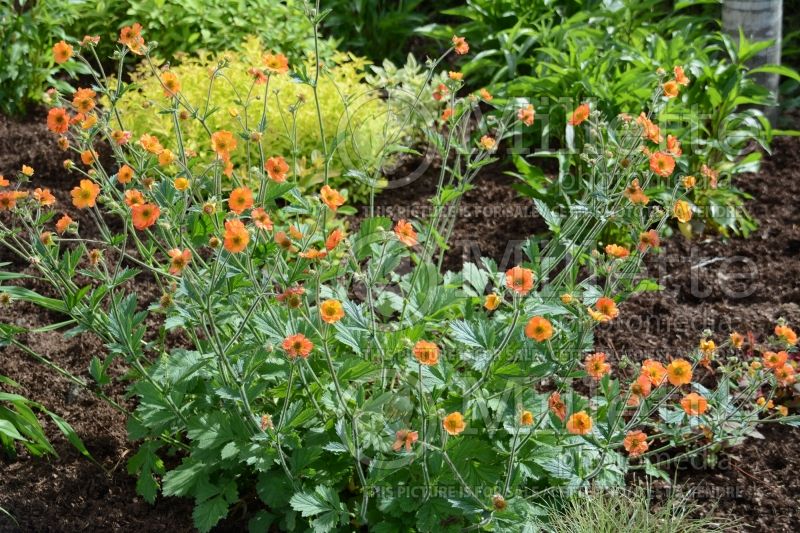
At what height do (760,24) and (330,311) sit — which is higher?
(330,311)

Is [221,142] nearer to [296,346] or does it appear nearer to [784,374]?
[296,346]

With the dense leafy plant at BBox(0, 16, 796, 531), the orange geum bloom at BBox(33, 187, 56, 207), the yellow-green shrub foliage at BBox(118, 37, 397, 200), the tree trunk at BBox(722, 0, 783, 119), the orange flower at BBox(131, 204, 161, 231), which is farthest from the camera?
the tree trunk at BBox(722, 0, 783, 119)

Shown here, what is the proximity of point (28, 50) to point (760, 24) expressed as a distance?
141 inches

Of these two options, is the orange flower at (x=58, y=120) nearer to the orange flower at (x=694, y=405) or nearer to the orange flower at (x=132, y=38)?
the orange flower at (x=132, y=38)

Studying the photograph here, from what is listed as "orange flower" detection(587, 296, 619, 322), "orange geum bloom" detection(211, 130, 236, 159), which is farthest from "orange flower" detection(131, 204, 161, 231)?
"orange flower" detection(587, 296, 619, 322)

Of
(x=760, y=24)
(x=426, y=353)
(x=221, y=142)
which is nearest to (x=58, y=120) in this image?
(x=221, y=142)

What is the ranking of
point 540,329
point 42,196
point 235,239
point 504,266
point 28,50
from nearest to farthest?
point 235,239
point 540,329
point 42,196
point 504,266
point 28,50

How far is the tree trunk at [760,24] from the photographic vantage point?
15.5 ft

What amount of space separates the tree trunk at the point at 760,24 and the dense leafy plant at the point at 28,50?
3263 mm

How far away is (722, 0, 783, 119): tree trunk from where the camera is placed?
4723 mm

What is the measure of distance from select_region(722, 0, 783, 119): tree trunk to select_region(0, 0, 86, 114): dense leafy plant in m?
3.26

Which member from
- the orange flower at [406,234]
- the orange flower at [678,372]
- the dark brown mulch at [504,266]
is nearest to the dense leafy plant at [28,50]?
the dark brown mulch at [504,266]

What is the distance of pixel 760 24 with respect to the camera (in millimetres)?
4750

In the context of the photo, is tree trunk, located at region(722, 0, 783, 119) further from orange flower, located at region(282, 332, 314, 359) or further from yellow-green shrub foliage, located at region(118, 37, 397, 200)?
orange flower, located at region(282, 332, 314, 359)
